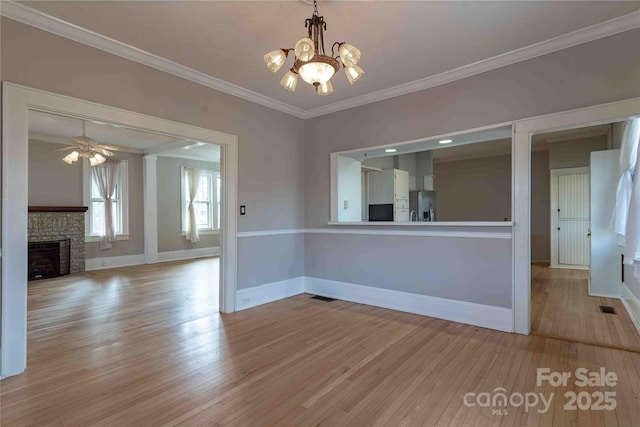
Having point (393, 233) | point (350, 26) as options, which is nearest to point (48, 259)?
point (393, 233)

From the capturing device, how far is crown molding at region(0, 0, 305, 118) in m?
2.30

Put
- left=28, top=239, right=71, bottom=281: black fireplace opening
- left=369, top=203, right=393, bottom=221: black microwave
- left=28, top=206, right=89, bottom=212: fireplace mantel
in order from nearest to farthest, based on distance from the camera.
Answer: left=369, top=203, right=393, bottom=221: black microwave
left=28, top=239, right=71, bottom=281: black fireplace opening
left=28, top=206, right=89, bottom=212: fireplace mantel

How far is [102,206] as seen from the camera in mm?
7156

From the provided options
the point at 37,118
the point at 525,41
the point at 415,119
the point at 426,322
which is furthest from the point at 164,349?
the point at 37,118

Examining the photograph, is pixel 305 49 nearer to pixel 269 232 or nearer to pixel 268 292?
pixel 269 232

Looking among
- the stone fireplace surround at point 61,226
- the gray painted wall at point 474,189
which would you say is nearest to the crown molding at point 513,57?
the gray painted wall at point 474,189

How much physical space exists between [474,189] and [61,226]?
9.74 meters

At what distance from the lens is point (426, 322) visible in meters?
3.38

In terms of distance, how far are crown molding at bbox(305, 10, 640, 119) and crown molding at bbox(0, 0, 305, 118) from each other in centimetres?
143

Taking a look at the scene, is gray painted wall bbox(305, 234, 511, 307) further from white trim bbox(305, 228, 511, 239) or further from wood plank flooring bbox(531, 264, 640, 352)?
wood plank flooring bbox(531, 264, 640, 352)

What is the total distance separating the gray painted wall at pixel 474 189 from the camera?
8.21 meters

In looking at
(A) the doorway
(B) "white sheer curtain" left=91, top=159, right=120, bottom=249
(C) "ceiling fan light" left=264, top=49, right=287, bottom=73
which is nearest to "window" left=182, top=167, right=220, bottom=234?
(B) "white sheer curtain" left=91, top=159, right=120, bottom=249

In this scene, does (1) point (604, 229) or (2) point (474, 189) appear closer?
(1) point (604, 229)

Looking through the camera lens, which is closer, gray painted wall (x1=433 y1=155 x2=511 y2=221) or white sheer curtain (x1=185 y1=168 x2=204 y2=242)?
gray painted wall (x1=433 y1=155 x2=511 y2=221)
